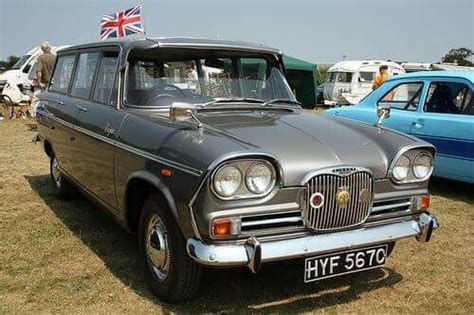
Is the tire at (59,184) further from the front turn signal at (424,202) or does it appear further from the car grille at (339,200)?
the front turn signal at (424,202)

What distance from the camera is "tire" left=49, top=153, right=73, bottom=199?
5.77m

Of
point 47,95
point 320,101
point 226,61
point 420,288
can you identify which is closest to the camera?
point 420,288

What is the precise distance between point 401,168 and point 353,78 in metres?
20.5

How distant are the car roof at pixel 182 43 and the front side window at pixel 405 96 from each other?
282cm

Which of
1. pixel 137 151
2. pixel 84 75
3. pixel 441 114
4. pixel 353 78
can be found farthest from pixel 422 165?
pixel 353 78

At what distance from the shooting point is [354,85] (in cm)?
2300

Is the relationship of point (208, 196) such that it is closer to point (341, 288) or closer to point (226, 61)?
point (341, 288)

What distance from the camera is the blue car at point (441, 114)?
5988 millimetres

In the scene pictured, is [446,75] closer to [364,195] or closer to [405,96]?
[405,96]

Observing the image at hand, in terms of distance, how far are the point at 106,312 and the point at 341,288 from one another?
5.32ft

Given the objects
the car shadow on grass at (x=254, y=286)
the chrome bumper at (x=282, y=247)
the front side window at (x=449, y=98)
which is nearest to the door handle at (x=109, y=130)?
the car shadow on grass at (x=254, y=286)

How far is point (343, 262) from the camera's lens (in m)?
3.13

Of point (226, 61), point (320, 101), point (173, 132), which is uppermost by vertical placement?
point (226, 61)

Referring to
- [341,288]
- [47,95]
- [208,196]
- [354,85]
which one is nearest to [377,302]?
[341,288]
